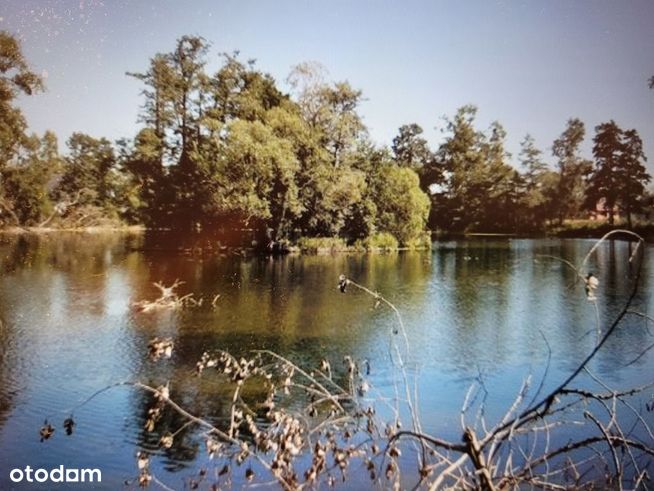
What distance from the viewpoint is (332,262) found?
24469mm

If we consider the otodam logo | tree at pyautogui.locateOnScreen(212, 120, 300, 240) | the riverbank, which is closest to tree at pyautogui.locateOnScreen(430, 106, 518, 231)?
tree at pyautogui.locateOnScreen(212, 120, 300, 240)

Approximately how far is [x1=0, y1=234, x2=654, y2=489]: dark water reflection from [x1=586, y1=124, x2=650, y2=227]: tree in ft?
22.4

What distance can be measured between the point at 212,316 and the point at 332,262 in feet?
39.2

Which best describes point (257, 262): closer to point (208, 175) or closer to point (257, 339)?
point (208, 175)

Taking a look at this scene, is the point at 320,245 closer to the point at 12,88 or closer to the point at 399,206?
the point at 399,206

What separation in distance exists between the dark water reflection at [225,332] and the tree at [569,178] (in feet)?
46.0

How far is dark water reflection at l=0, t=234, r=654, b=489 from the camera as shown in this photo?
691 centimetres

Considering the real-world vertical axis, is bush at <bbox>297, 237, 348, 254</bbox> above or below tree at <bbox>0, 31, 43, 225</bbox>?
below

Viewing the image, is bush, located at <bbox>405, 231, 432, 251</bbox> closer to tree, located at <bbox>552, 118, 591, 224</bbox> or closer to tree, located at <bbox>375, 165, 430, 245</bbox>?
tree, located at <bbox>375, 165, 430, 245</bbox>

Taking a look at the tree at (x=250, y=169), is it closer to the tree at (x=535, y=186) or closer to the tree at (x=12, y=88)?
the tree at (x=12, y=88)

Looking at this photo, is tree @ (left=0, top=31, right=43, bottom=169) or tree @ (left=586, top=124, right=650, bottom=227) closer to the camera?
tree @ (left=0, top=31, right=43, bottom=169)

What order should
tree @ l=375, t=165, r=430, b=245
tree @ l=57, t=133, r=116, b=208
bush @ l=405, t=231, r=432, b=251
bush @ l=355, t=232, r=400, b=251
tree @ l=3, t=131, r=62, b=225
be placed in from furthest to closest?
1. bush @ l=405, t=231, r=432, b=251
2. tree @ l=375, t=165, r=430, b=245
3. bush @ l=355, t=232, r=400, b=251
4. tree @ l=57, t=133, r=116, b=208
5. tree @ l=3, t=131, r=62, b=225

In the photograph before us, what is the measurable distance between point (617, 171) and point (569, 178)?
9.40 meters

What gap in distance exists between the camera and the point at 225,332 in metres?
11.4
